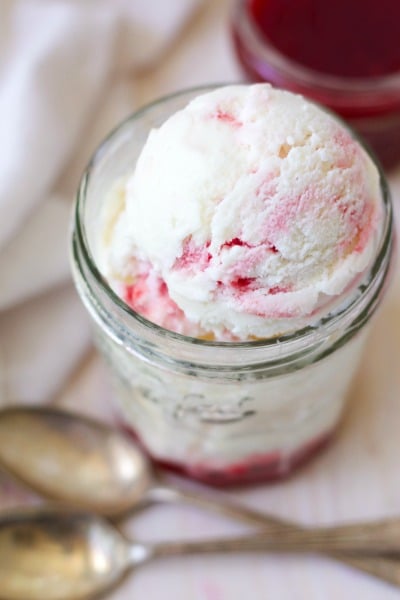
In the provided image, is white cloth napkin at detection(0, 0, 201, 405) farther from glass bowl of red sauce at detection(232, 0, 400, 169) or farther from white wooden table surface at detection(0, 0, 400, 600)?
glass bowl of red sauce at detection(232, 0, 400, 169)

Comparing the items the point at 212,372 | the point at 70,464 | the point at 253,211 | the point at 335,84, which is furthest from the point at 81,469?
the point at 335,84

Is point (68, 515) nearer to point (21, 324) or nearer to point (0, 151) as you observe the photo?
point (21, 324)

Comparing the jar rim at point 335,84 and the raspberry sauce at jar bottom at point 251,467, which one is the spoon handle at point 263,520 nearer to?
the raspberry sauce at jar bottom at point 251,467

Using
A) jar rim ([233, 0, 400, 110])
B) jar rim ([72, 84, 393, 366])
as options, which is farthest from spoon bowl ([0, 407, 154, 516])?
jar rim ([233, 0, 400, 110])

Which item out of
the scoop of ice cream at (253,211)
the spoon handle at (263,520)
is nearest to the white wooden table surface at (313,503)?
the spoon handle at (263,520)

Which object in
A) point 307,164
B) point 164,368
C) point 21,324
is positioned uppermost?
point 307,164

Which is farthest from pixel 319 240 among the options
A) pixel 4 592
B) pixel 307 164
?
pixel 4 592
